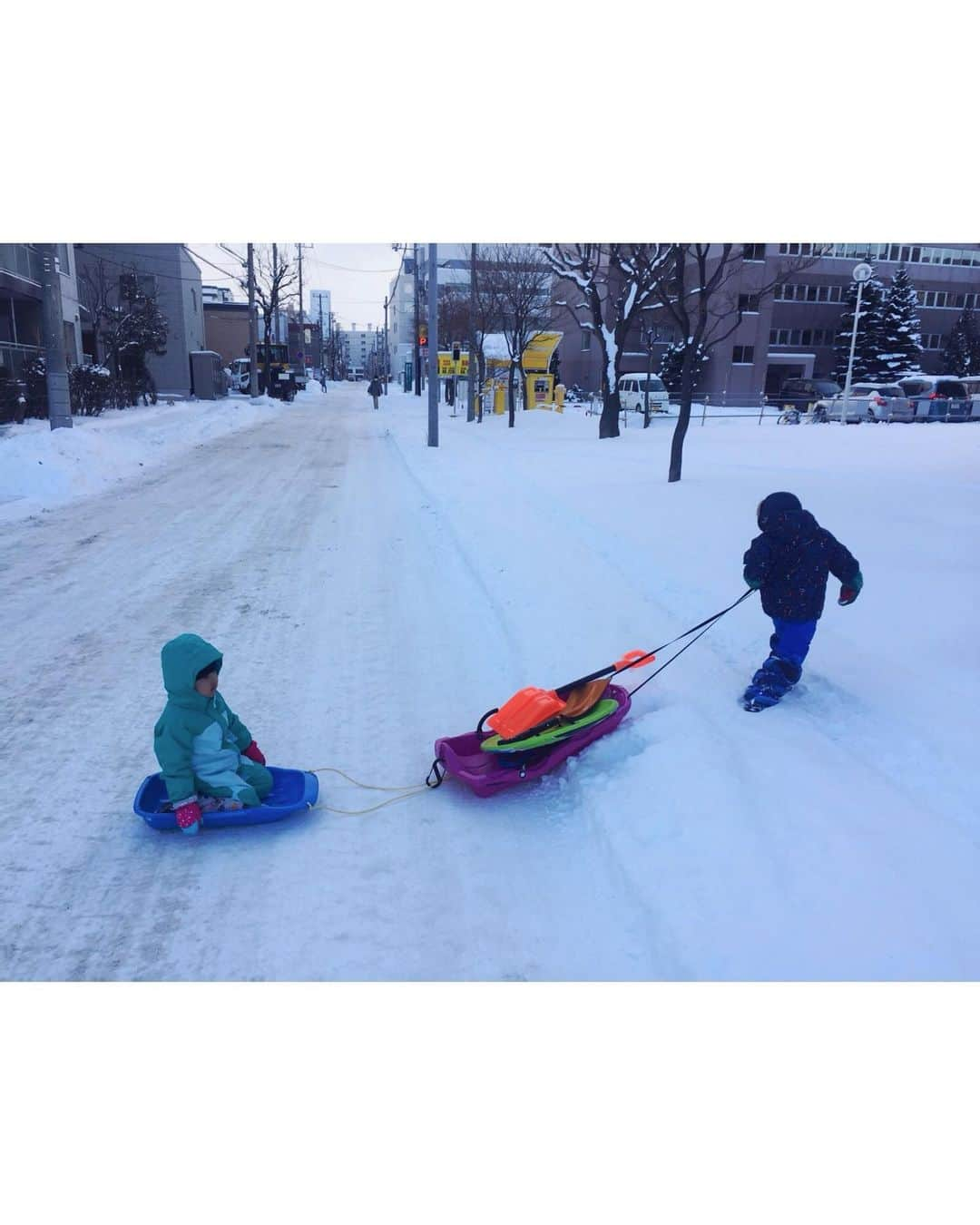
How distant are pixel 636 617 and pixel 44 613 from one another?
4.84 metres

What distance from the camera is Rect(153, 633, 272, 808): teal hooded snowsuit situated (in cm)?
397

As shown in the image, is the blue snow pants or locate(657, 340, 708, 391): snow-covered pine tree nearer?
the blue snow pants

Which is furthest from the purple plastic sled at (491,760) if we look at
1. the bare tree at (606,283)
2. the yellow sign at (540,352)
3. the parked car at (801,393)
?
the parked car at (801,393)

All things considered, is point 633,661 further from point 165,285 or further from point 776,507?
point 165,285

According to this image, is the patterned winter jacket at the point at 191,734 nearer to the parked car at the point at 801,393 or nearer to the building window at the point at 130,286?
the building window at the point at 130,286

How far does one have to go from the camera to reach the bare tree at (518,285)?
32844 mm

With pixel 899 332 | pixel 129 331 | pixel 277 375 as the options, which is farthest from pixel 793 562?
pixel 899 332

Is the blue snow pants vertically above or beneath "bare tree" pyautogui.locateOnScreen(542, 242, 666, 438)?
beneath

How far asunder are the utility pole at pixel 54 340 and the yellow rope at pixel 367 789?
13928mm

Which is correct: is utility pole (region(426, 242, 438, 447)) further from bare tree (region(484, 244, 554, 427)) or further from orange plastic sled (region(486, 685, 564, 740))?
orange plastic sled (region(486, 685, 564, 740))

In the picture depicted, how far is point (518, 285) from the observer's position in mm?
33688

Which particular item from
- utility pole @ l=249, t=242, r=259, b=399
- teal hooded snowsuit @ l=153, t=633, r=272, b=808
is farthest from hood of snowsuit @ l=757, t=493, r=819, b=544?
utility pole @ l=249, t=242, r=259, b=399

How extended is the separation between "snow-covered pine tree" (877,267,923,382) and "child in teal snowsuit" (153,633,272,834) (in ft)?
174

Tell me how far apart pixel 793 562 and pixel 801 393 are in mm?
44728
